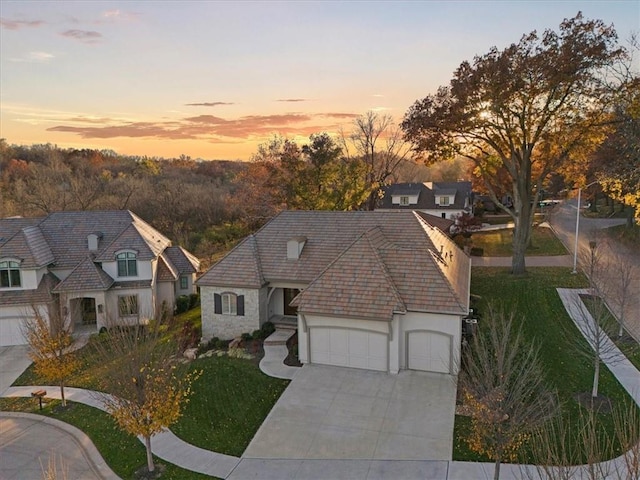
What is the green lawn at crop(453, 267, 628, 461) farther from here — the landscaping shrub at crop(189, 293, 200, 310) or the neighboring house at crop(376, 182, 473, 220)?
the neighboring house at crop(376, 182, 473, 220)

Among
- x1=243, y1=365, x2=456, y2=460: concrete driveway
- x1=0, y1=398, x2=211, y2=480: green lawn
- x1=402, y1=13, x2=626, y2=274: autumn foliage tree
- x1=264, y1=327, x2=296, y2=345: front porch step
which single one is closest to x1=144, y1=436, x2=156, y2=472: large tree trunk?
x1=0, y1=398, x2=211, y2=480: green lawn

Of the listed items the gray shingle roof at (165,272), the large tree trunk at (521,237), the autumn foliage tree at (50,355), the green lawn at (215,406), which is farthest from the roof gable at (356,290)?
the large tree trunk at (521,237)

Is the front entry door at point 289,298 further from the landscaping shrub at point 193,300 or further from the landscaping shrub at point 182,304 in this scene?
the landscaping shrub at point 193,300

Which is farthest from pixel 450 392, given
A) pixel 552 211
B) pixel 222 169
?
pixel 222 169

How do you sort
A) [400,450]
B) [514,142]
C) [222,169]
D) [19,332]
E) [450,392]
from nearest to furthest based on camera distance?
1. [400,450]
2. [450,392]
3. [19,332]
4. [514,142]
5. [222,169]

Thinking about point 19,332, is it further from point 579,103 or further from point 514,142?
point 579,103

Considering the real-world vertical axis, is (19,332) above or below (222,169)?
below

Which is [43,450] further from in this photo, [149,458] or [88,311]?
[88,311]
